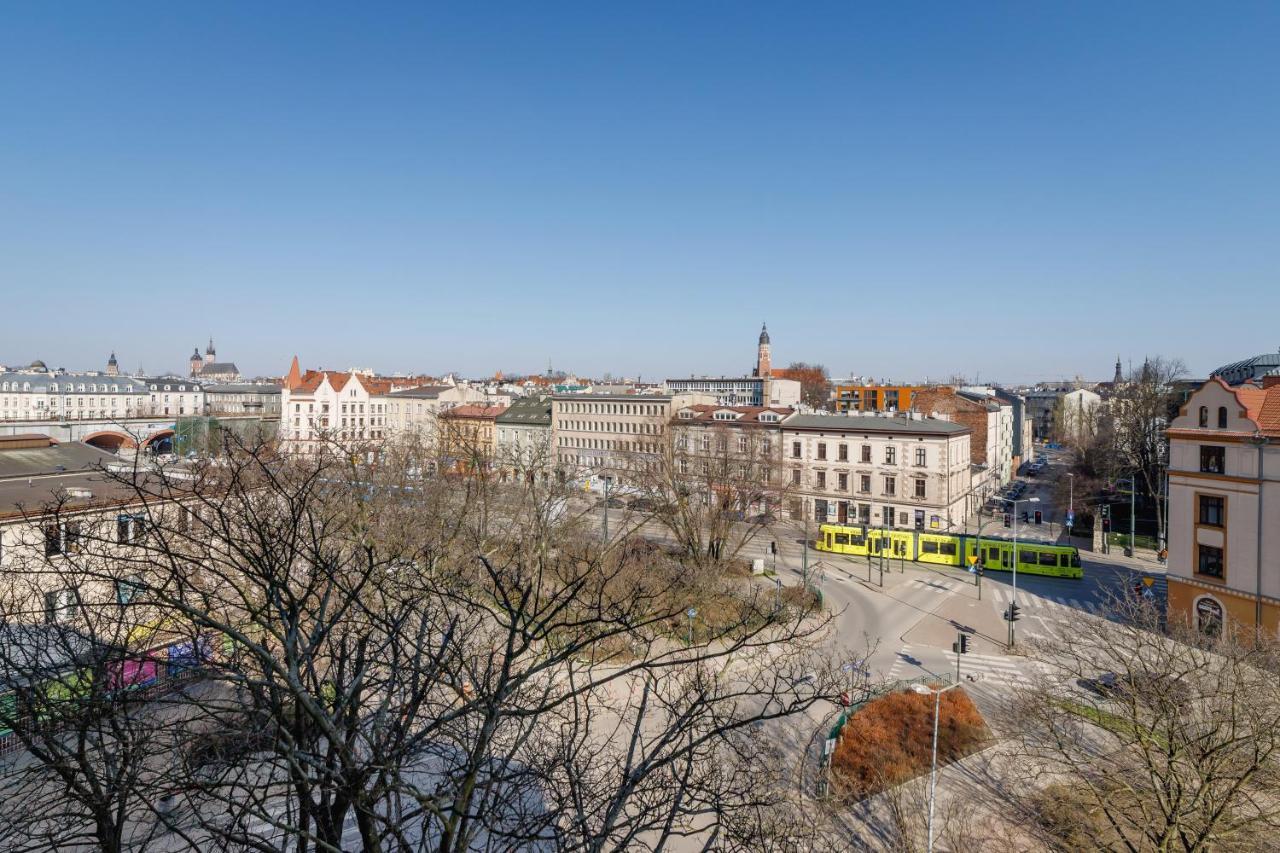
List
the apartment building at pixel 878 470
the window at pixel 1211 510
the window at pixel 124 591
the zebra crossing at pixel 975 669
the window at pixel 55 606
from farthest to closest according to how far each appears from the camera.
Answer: the apartment building at pixel 878 470 < the window at pixel 1211 510 < the zebra crossing at pixel 975 669 < the window at pixel 55 606 < the window at pixel 124 591

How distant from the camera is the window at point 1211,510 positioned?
23.8 m

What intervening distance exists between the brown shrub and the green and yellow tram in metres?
15.4

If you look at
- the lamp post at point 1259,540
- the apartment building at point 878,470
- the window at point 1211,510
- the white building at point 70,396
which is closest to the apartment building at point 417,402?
the white building at point 70,396

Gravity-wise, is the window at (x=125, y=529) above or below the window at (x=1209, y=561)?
above

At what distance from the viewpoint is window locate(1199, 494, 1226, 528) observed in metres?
23.8

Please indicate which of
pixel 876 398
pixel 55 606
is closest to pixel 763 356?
pixel 876 398

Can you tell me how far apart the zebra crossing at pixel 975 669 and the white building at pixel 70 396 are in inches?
3782

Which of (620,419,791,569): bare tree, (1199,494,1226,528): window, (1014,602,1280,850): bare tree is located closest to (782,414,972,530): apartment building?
(620,419,791,569): bare tree

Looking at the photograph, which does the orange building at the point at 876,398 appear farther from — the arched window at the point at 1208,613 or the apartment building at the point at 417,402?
the apartment building at the point at 417,402

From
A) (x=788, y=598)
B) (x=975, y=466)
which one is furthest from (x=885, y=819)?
(x=975, y=466)

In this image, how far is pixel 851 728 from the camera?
16.6m

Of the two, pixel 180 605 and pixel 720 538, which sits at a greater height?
pixel 180 605

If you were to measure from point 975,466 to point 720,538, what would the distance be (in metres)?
31.3

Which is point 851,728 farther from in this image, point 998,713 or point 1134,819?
point 1134,819
